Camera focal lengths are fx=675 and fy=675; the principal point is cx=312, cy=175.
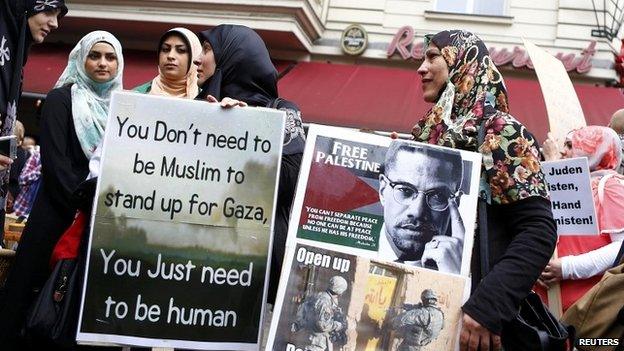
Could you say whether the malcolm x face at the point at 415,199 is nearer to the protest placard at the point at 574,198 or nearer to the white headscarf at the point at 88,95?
the white headscarf at the point at 88,95

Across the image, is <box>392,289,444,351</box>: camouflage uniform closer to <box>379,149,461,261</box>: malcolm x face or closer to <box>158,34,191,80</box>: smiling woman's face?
<box>379,149,461,261</box>: malcolm x face

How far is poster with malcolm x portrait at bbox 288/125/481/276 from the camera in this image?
7.26ft

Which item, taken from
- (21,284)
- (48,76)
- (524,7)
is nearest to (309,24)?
(524,7)

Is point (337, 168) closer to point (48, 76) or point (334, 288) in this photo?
point (334, 288)

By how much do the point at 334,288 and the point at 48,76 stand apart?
10.1 m

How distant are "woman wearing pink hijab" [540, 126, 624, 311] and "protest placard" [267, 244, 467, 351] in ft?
5.30

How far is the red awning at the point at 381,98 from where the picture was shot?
973 cm

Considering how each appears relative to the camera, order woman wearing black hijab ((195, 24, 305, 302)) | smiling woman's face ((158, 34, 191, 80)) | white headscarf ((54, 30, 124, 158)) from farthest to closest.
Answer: smiling woman's face ((158, 34, 191, 80))
white headscarf ((54, 30, 124, 158))
woman wearing black hijab ((195, 24, 305, 302))

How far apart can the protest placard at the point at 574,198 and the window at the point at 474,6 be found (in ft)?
26.7

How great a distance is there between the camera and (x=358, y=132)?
230 cm

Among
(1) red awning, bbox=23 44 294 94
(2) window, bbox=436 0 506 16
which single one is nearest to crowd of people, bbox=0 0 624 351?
(1) red awning, bbox=23 44 294 94

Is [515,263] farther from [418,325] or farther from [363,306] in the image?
[363,306]

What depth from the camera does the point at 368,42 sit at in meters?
11.4

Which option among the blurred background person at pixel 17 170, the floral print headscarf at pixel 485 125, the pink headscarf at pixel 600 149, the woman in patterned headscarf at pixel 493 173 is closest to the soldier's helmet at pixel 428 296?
the woman in patterned headscarf at pixel 493 173
